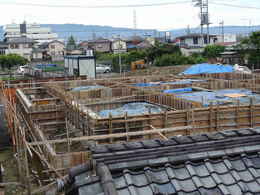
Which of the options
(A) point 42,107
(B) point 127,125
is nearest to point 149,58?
(A) point 42,107

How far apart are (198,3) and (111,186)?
51.3m

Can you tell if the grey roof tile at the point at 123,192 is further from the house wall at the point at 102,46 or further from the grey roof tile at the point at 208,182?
the house wall at the point at 102,46

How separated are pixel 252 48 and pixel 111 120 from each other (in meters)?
29.4

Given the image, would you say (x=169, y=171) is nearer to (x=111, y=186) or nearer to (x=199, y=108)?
(x=111, y=186)

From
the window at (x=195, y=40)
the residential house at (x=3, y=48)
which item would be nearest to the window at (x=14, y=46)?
the residential house at (x=3, y=48)

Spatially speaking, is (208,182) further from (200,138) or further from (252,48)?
(252,48)

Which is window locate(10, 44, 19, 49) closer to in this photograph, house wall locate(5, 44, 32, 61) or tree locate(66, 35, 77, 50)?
house wall locate(5, 44, 32, 61)

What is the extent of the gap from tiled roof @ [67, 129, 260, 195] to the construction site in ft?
15.0

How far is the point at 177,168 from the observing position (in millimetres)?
3188

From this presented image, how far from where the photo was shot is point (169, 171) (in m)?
3.12

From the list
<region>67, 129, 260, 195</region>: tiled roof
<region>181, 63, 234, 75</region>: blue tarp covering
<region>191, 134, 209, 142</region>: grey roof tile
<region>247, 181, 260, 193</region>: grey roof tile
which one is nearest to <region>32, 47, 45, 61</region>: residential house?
<region>181, 63, 234, 75</region>: blue tarp covering

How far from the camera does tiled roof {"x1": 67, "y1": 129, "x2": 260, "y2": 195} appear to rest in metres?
2.97

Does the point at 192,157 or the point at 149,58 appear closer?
the point at 192,157

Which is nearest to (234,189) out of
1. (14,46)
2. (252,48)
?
(252,48)
